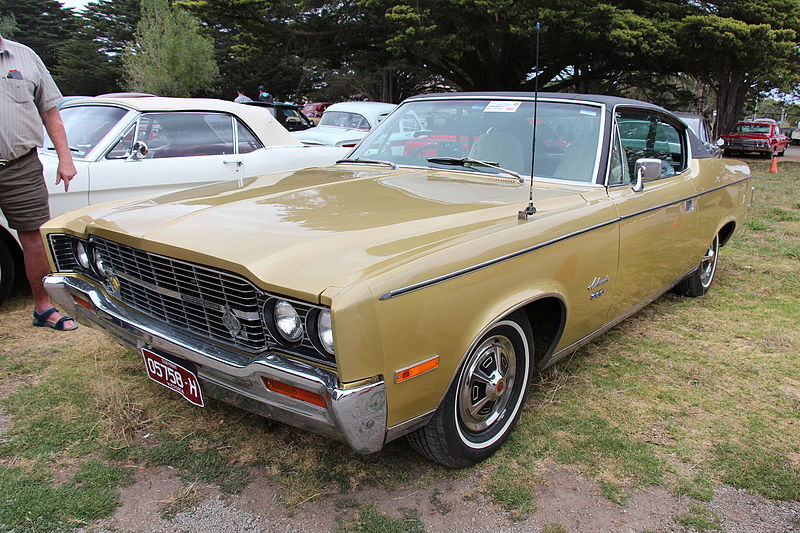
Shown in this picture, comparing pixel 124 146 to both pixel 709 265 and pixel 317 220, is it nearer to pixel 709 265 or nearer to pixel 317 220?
pixel 317 220

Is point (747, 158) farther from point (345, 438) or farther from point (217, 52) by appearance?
point (217, 52)

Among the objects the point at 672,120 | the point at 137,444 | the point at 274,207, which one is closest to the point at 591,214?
the point at 274,207

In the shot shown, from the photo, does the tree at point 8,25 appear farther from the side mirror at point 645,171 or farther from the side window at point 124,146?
the side mirror at point 645,171

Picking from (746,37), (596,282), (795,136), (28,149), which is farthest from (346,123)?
(795,136)

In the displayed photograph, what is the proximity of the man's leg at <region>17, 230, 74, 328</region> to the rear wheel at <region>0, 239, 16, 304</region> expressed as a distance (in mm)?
571

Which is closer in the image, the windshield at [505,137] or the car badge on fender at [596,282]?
the car badge on fender at [596,282]

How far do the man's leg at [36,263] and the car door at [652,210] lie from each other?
3601mm

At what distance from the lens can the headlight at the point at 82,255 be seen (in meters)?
2.86

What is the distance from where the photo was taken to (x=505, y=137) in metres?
3.45

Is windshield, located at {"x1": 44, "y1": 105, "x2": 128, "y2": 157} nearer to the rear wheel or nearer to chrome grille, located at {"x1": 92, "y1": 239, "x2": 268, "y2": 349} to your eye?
the rear wheel

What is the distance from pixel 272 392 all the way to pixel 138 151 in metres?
3.71

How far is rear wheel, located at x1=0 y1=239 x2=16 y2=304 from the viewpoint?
429 cm

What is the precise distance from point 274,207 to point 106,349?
1.73m

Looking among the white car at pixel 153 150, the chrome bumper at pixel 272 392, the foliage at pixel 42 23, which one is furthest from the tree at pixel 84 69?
the chrome bumper at pixel 272 392
